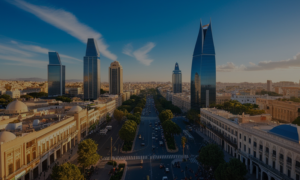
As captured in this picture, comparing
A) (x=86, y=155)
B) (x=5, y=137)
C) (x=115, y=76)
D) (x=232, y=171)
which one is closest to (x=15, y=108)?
(x=5, y=137)

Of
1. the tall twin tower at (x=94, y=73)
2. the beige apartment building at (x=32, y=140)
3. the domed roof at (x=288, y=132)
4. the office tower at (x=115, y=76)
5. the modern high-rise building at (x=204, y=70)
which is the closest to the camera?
the beige apartment building at (x=32, y=140)

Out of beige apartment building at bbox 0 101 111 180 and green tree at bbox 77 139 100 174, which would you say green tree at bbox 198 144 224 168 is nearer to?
green tree at bbox 77 139 100 174

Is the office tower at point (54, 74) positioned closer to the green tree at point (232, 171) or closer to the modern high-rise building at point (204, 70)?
the modern high-rise building at point (204, 70)

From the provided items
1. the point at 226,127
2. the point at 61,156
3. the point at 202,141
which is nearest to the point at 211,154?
the point at 226,127

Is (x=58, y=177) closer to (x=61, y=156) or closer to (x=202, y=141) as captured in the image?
(x=61, y=156)

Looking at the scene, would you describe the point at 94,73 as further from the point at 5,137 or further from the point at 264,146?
the point at 264,146

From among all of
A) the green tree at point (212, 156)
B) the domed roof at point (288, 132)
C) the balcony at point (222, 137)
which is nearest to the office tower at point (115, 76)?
the balcony at point (222, 137)

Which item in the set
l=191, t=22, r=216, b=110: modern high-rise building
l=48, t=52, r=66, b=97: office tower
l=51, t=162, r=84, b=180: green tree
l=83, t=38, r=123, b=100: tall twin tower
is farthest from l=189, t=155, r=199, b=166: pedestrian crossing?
l=48, t=52, r=66, b=97: office tower
